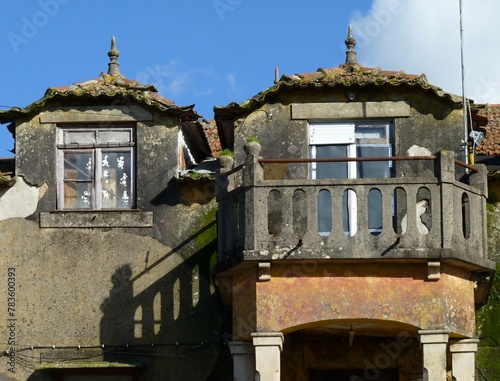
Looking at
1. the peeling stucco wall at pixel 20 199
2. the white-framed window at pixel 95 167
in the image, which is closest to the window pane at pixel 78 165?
the white-framed window at pixel 95 167

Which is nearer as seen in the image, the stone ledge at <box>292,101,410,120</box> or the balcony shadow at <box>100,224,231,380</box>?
the balcony shadow at <box>100,224,231,380</box>

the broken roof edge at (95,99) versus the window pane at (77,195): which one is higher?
the broken roof edge at (95,99)

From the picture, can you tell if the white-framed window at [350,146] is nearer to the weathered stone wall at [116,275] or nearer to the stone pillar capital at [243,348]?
the weathered stone wall at [116,275]

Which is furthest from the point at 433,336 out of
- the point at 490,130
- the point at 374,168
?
the point at 490,130

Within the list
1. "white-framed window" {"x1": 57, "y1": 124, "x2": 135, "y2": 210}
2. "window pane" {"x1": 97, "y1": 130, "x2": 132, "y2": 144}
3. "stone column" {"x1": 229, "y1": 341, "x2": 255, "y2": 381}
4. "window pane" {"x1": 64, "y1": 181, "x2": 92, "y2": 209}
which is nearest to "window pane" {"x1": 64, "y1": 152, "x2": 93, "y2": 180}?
"white-framed window" {"x1": 57, "y1": 124, "x2": 135, "y2": 210}

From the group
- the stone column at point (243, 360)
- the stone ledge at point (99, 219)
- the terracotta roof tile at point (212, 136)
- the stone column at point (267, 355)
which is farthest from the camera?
the terracotta roof tile at point (212, 136)

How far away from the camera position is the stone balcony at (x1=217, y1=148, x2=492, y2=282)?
22562 mm

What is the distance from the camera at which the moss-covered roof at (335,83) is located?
25578 millimetres

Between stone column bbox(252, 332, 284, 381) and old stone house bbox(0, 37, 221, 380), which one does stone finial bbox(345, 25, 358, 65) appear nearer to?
old stone house bbox(0, 37, 221, 380)

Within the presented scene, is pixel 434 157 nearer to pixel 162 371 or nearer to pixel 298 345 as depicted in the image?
pixel 298 345

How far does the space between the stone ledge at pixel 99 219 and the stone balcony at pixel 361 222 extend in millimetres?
3050

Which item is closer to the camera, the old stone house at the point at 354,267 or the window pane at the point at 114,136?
the old stone house at the point at 354,267

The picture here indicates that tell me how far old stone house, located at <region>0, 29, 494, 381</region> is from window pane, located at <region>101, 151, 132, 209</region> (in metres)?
0.02

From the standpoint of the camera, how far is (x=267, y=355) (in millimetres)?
22609
